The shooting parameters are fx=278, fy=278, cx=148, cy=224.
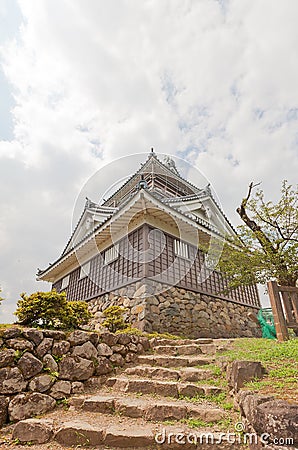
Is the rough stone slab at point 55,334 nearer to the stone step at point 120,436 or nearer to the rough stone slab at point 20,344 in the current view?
the rough stone slab at point 20,344

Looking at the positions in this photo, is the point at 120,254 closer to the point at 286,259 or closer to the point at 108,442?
the point at 286,259

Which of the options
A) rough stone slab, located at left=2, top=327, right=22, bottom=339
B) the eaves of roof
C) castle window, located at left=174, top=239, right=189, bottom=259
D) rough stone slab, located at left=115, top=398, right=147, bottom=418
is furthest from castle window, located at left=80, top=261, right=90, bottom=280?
rough stone slab, located at left=115, top=398, right=147, bottom=418

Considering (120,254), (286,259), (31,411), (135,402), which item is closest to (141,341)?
(135,402)

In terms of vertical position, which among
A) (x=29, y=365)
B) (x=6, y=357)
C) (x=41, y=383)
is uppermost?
(x=6, y=357)

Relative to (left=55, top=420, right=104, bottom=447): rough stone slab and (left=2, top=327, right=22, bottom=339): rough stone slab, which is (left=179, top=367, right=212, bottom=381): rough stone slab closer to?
(left=55, top=420, right=104, bottom=447): rough stone slab

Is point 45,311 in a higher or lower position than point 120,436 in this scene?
higher

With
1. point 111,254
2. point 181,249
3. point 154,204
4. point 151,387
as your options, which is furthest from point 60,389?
point 181,249

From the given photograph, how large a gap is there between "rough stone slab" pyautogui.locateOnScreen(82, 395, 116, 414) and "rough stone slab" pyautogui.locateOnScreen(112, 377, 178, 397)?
0.39 m

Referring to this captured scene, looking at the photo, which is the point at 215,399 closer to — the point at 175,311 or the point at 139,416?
the point at 139,416

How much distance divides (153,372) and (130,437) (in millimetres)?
1685

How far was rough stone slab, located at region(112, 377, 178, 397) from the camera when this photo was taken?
392 cm

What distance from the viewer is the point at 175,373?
4.39 m

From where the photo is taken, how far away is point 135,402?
12.0ft

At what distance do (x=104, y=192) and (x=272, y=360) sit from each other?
667cm
